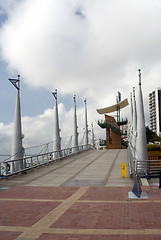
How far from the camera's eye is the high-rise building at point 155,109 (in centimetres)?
13259

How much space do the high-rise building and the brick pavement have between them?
4741 inches

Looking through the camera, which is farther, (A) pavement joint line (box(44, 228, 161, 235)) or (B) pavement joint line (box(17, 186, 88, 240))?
(B) pavement joint line (box(17, 186, 88, 240))

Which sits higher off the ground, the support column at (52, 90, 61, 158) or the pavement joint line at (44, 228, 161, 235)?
the support column at (52, 90, 61, 158)

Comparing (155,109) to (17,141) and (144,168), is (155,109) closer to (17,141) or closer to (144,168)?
(17,141)

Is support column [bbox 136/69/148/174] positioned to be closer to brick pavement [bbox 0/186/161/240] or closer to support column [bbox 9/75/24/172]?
brick pavement [bbox 0/186/161/240]

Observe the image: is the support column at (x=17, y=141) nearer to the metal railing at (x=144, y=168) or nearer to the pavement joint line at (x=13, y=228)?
the metal railing at (x=144, y=168)

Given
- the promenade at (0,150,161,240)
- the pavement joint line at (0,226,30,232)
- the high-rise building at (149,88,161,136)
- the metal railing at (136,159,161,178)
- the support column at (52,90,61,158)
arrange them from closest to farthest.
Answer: the promenade at (0,150,161,240)
the pavement joint line at (0,226,30,232)
the metal railing at (136,159,161,178)
the support column at (52,90,61,158)
the high-rise building at (149,88,161,136)

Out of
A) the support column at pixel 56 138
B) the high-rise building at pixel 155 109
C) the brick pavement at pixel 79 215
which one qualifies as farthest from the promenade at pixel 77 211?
the high-rise building at pixel 155 109

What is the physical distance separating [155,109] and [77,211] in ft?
454

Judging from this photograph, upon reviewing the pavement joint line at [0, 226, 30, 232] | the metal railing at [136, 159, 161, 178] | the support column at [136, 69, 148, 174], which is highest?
the support column at [136, 69, 148, 174]

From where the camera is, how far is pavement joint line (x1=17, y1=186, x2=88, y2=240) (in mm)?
6496

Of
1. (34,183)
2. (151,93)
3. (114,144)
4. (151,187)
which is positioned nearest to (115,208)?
(151,187)

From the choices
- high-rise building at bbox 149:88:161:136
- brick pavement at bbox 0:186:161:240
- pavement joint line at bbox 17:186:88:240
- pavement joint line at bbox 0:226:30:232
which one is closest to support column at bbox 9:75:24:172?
brick pavement at bbox 0:186:161:240

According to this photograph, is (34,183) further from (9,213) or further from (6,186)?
(9,213)
